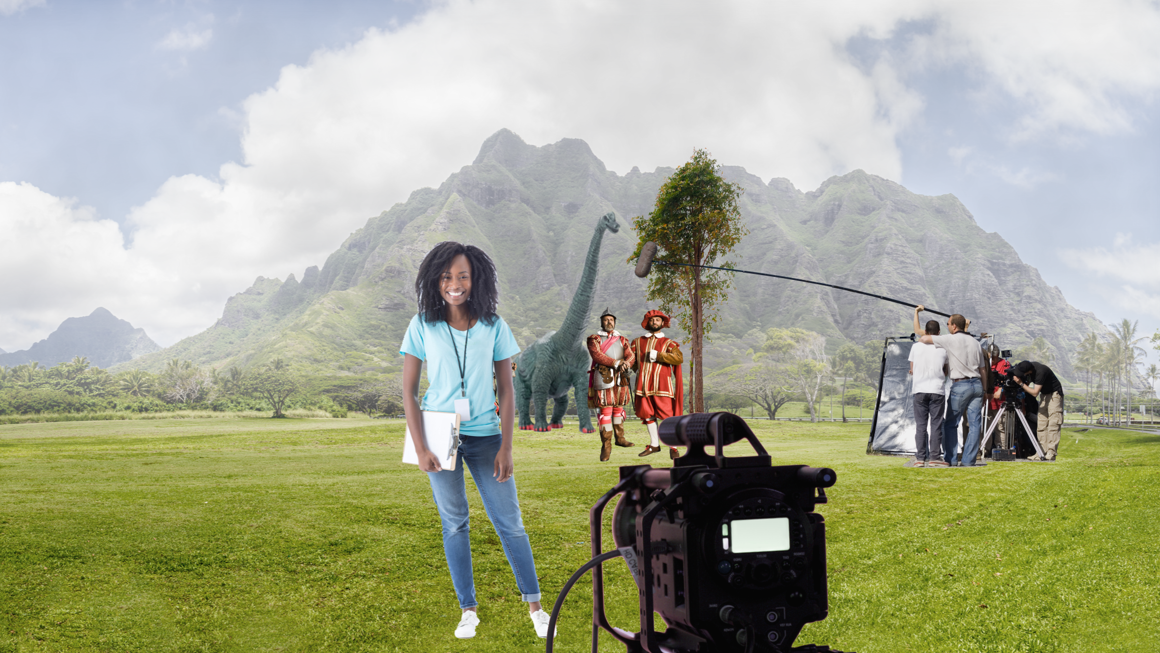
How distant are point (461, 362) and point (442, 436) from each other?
458 millimetres

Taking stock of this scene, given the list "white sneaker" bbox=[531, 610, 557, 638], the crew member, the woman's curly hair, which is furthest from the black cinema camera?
the woman's curly hair

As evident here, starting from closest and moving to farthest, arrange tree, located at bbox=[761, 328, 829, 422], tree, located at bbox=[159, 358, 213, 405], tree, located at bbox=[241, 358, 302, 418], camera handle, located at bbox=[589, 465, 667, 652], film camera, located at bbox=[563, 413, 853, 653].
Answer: film camera, located at bbox=[563, 413, 853, 653]
camera handle, located at bbox=[589, 465, 667, 652]
tree, located at bbox=[159, 358, 213, 405]
tree, located at bbox=[241, 358, 302, 418]
tree, located at bbox=[761, 328, 829, 422]

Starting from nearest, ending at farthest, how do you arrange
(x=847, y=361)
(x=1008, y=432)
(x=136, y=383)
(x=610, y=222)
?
(x=610, y=222) < (x=1008, y=432) < (x=136, y=383) < (x=847, y=361)

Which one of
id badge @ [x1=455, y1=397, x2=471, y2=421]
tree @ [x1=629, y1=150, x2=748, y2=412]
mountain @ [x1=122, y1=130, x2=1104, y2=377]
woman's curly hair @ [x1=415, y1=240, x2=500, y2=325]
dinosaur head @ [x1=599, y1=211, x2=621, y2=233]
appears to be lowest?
id badge @ [x1=455, y1=397, x2=471, y2=421]

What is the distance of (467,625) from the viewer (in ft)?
13.6

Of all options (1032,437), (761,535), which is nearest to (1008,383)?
(1032,437)

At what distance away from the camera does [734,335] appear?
128875 millimetres

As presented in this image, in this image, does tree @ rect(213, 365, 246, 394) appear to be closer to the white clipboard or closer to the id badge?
the white clipboard

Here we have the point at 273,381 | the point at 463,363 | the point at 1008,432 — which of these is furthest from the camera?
the point at 273,381

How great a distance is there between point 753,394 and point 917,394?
51493mm

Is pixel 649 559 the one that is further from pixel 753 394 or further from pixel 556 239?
pixel 556 239

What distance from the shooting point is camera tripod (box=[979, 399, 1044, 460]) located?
452 inches

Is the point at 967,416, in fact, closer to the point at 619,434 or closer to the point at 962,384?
the point at 962,384

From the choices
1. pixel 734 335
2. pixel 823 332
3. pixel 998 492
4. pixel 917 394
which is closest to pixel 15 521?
pixel 998 492
